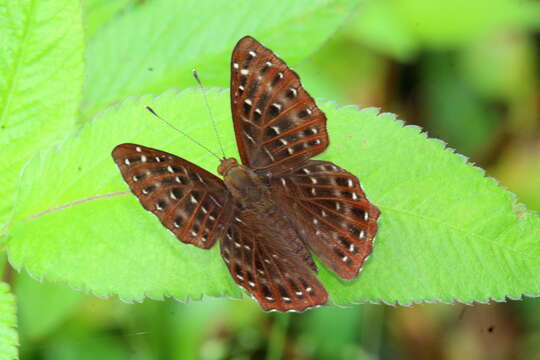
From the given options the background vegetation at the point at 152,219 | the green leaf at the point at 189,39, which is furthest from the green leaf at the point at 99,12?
the green leaf at the point at 189,39

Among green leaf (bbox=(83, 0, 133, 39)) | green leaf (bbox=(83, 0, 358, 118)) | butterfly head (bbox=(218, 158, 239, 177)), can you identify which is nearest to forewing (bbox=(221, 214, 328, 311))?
butterfly head (bbox=(218, 158, 239, 177))

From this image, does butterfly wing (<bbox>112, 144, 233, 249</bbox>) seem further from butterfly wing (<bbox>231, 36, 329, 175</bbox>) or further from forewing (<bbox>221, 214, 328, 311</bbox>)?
butterfly wing (<bbox>231, 36, 329, 175</bbox>)

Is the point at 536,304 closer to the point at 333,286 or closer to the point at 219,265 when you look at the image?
the point at 333,286

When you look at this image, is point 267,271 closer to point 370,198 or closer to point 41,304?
point 370,198

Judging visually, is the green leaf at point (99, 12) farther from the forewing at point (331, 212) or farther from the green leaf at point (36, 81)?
the forewing at point (331, 212)

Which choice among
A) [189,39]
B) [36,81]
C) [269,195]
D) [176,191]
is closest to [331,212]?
[269,195]
